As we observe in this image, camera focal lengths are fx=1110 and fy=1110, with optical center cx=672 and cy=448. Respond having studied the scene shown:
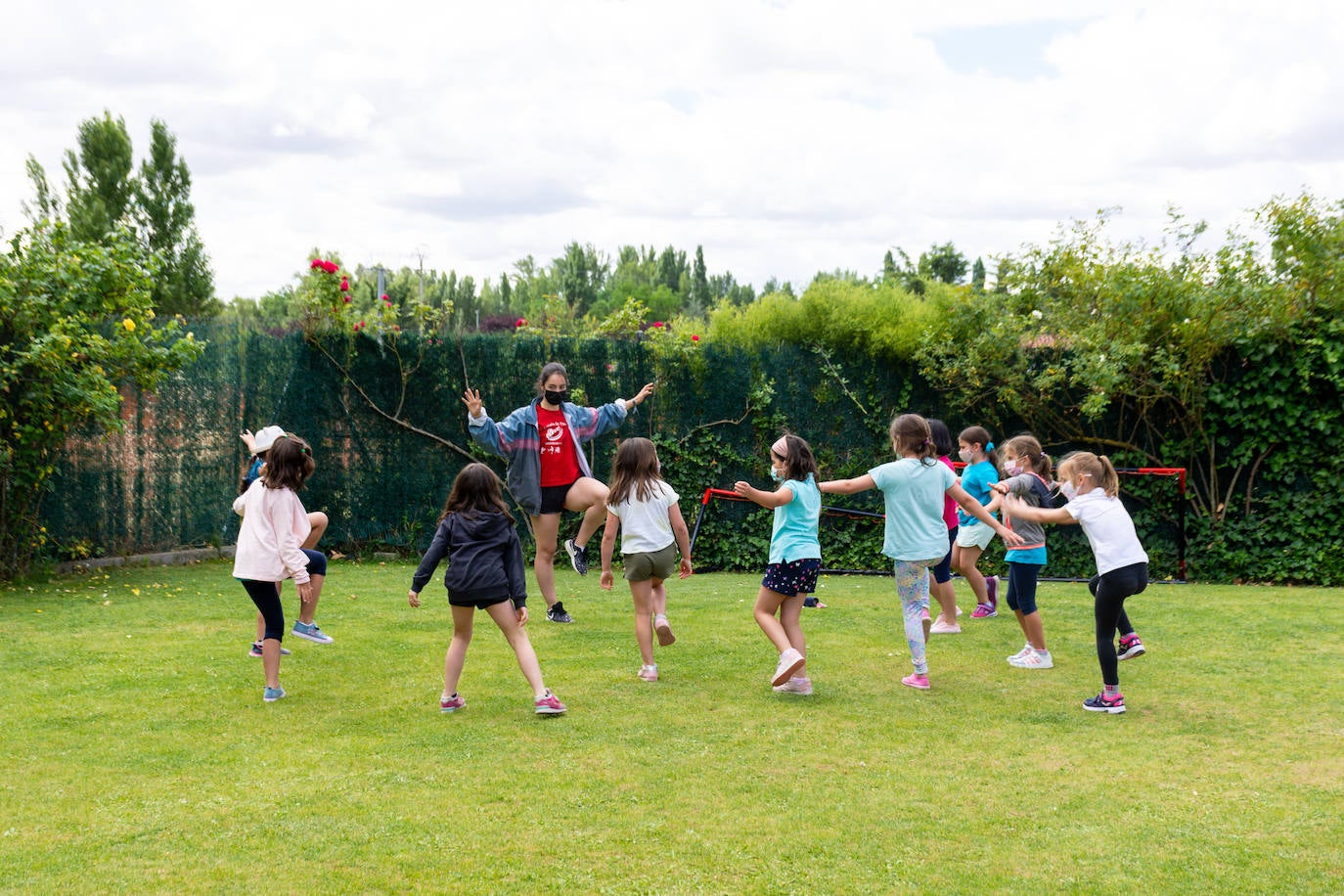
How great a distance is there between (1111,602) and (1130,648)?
1.17 meters

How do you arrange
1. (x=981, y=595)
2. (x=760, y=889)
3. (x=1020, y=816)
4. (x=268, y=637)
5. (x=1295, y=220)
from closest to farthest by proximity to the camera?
(x=760, y=889), (x=1020, y=816), (x=268, y=637), (x=981, y=595), (x=1295, y=220)

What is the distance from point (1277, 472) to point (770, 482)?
519 cm

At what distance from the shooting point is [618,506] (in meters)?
6.66

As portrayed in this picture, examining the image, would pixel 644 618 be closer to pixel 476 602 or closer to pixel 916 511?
pixel 476 602

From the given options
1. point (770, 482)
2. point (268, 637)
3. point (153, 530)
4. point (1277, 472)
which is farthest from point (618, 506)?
point (1277, 472)

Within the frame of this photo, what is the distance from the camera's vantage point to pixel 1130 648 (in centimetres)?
692

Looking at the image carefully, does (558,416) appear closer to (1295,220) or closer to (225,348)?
(225,348)

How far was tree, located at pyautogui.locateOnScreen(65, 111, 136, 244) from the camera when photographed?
23.2 m

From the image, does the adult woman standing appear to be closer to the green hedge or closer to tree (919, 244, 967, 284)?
the green hedge

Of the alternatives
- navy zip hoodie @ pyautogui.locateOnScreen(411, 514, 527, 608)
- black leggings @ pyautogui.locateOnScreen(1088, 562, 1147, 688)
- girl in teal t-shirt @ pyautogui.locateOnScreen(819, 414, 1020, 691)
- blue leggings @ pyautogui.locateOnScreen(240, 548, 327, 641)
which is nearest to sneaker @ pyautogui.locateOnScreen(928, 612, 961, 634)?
girl in teal t-shirt @ pyautogui.locateOnScreen(819, 414, 1020, 691)

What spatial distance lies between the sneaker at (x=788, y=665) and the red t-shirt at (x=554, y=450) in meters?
3.20

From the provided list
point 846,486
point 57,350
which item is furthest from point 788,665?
point 57,350

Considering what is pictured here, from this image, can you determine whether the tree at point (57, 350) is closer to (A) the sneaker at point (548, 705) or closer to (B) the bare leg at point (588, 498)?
(B) the bare leg at point (588, 498)

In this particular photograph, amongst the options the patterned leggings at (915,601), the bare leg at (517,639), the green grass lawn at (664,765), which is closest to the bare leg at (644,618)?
the green grass lawn at (664,765)
